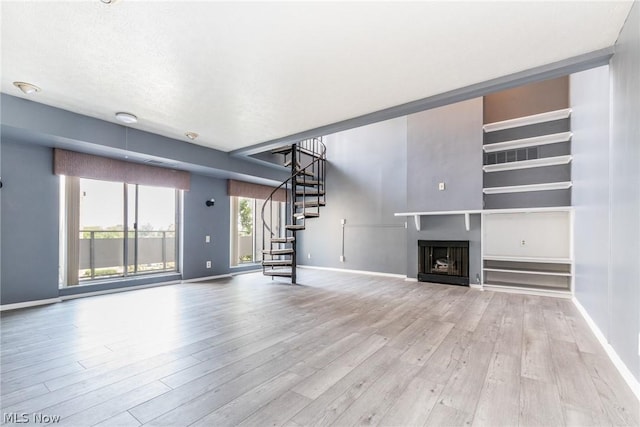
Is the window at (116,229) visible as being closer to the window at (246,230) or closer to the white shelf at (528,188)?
the window at (246,230)

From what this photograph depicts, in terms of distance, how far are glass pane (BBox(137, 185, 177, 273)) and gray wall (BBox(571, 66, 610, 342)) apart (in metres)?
6.51

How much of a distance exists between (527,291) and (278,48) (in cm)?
517

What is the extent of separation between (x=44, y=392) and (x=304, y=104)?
135 inches

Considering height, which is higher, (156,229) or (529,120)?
(529,120)

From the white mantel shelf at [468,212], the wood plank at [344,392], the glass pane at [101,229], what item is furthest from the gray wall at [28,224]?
the white mantel shelf at [468,212]

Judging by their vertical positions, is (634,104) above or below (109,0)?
below

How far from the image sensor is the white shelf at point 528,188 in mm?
4526

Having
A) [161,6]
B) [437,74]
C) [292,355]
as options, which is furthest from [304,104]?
[292,355]

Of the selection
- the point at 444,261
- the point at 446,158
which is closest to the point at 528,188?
the point at 446,158

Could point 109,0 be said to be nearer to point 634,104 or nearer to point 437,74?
point 437,74

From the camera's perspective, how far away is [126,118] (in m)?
3.73

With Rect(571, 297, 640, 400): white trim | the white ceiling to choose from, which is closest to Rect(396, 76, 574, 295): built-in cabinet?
Rect(571, 297, 640, 400): white trim

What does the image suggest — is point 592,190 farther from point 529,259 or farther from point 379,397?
point 379,397

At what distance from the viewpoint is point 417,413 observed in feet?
5.32
